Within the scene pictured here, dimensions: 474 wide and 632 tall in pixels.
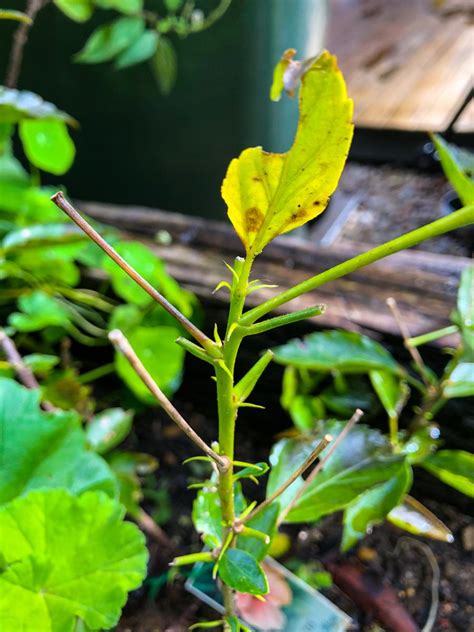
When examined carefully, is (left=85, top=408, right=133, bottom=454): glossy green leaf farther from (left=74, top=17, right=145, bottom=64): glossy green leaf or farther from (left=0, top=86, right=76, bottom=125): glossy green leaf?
(left=74, top=17, right=145, bottom=64): glossy green leaf

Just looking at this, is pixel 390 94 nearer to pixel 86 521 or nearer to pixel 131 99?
pixel 131 99

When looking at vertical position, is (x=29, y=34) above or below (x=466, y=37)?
above

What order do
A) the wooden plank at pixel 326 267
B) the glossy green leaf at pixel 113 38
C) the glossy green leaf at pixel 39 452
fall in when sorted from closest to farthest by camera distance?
the glossy green leaf at pixel 39 452 < the wooden plank at pixel 326 267 < the glossy green leaf at pixel 113 38

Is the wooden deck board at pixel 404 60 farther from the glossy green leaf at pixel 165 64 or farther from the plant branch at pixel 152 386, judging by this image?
the plant branch at pixel 152 386

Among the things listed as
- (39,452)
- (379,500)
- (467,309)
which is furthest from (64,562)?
(467,309)

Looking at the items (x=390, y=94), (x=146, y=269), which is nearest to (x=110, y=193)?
(x=146, y=269)

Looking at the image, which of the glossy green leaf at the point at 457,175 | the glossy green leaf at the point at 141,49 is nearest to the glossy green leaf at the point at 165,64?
the glossy green leaf at the point at 141,49

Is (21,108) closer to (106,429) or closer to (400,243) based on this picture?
(106,429)
